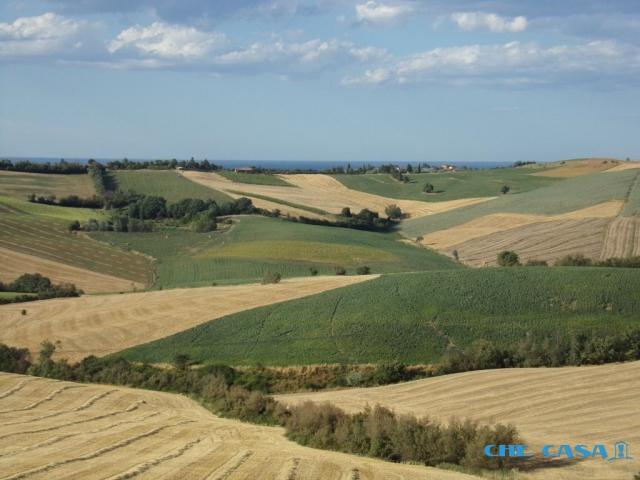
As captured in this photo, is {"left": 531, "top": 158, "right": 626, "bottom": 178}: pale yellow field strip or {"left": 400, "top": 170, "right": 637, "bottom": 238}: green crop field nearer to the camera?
{"left": 400, "top": 170, "right": 637, "bottom": 238}: green crop field

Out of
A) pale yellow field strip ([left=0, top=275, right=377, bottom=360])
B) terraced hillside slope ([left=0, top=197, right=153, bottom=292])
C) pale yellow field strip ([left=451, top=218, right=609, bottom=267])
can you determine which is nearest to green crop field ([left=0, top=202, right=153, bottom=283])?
terraced hillside slope ([left=0, top=197, right=153, bottom=292])

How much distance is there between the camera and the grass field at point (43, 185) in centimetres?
9838

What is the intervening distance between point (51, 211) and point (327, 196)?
138ft

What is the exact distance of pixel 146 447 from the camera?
21953mm

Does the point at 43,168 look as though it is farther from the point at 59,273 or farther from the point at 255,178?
the point at 59,273

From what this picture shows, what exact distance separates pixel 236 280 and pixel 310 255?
12228mm

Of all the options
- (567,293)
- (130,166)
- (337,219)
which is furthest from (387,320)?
(130,166)

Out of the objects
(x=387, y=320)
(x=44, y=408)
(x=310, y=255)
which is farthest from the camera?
(x=310, y=255)

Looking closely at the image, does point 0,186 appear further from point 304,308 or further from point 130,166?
point 304,308

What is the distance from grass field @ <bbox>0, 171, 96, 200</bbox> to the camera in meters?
98.4

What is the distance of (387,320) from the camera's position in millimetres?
40938

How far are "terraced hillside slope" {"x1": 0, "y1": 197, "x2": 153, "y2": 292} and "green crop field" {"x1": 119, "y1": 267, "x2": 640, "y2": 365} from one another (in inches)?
756

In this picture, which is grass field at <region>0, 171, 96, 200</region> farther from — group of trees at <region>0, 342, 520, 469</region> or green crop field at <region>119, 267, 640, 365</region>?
group of trees at <region>0, 342, 520, 469</region>

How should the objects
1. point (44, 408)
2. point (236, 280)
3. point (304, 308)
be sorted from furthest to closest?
1. point (236, 280)
2. point (304, 308)
3. point (44, 408)
